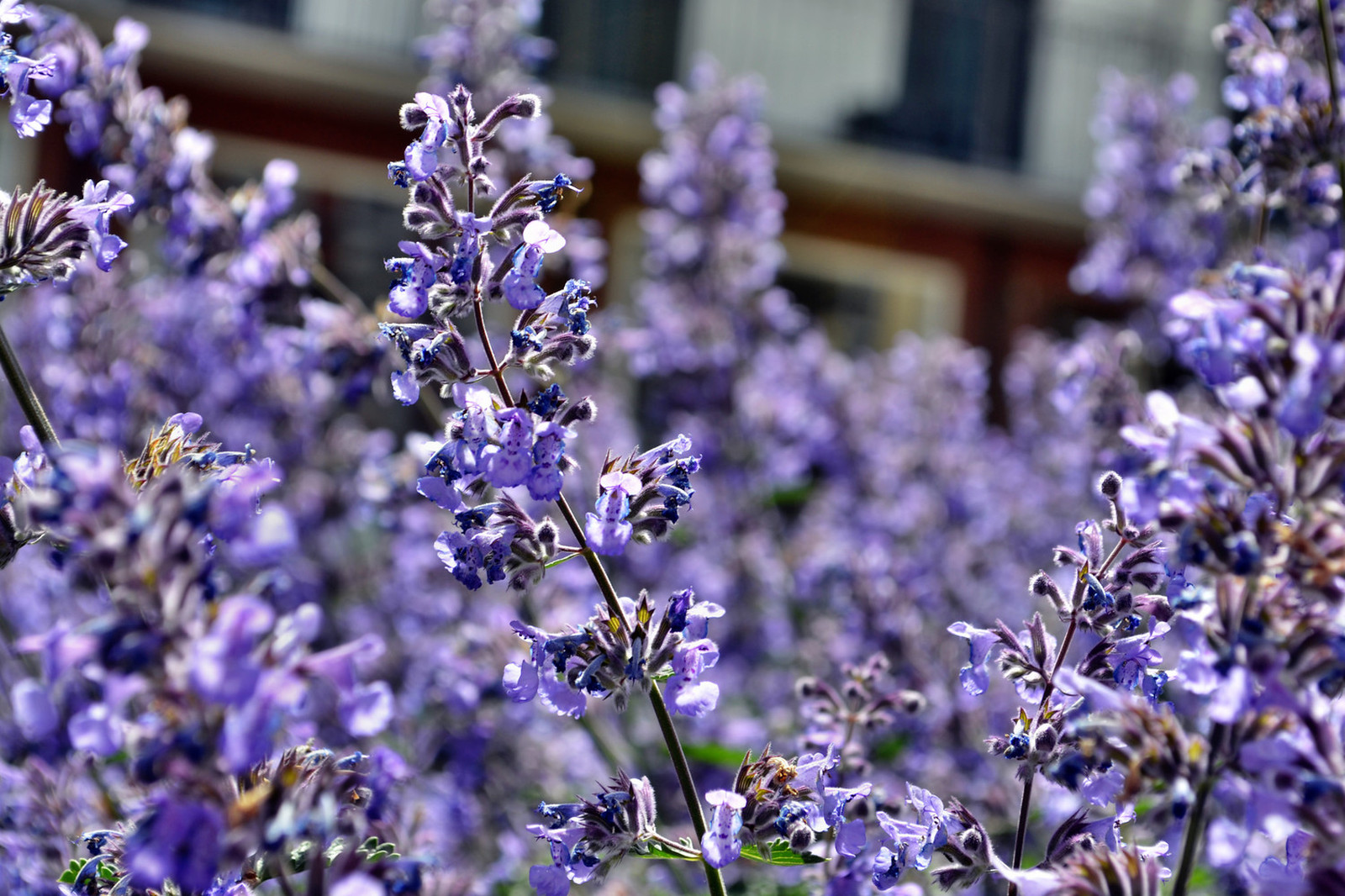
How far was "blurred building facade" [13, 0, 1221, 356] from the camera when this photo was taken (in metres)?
11.5

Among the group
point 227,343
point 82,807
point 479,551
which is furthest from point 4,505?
point 227,343

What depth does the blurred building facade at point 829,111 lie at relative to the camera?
11523 millimetres

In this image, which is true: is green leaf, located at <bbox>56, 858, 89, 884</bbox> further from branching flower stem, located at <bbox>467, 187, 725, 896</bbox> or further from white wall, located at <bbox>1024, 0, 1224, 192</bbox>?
white wall, located at <bbox>1024, 0, 1224, 192</bbox>

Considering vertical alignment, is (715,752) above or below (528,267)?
below

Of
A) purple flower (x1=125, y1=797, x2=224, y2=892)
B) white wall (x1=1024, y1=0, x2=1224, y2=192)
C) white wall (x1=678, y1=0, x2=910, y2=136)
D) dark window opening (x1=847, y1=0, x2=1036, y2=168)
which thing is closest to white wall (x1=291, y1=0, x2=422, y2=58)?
white wall (x1=678, y1=0, x2=910, y2=136)

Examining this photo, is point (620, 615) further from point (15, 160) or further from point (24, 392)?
point (15, 160)

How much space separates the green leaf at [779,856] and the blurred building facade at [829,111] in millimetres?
10765

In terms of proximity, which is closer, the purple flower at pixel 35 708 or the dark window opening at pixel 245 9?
the purple flower at pixel 35 708

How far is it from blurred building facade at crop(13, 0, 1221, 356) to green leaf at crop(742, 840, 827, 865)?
10765 millimetres

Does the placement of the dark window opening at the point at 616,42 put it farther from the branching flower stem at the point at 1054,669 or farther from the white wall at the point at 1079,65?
the branching flower stem at the point at 1054,669

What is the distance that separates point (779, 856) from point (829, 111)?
46.0ft

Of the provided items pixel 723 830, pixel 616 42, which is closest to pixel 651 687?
pixel 723 830

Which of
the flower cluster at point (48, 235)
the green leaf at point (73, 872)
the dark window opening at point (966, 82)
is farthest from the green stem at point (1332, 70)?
the dark window opening at point (966, 82)

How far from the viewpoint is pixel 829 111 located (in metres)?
14.7
